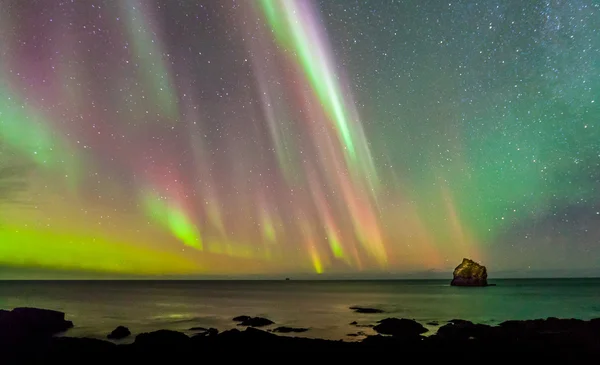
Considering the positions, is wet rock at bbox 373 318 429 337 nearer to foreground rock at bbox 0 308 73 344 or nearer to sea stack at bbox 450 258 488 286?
foreground rock at bbox 0 308 73 344

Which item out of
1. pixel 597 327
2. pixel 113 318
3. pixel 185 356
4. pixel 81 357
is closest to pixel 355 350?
pixel 185 356

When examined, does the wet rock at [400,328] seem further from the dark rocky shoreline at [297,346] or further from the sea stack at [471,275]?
the sea stack at [471,275]

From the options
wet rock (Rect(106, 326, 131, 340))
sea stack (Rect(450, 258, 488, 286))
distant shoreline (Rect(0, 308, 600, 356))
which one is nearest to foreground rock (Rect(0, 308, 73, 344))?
distant shoreline (Rect(0, 308, 600, 356))

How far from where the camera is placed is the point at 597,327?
30875mm

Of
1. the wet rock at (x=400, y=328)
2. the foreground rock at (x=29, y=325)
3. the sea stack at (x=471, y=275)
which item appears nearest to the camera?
the foreground rock at (x=29, y=325)

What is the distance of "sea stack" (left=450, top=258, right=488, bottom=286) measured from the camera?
144025 mm

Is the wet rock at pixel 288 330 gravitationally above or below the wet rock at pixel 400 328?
below

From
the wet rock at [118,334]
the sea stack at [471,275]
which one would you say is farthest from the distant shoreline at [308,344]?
the sea stack at [471,275]

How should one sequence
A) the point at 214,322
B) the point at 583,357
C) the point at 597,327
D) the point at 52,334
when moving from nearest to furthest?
the point at 583,357, the point at 597,327, the point at 52,334, the point at 214,322

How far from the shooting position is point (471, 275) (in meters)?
146

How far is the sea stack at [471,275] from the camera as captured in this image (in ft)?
473

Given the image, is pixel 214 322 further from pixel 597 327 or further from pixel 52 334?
pixel 597 327

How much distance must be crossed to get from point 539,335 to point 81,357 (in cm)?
2927

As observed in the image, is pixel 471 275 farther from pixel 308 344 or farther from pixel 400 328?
Answer: pixel 308 344
